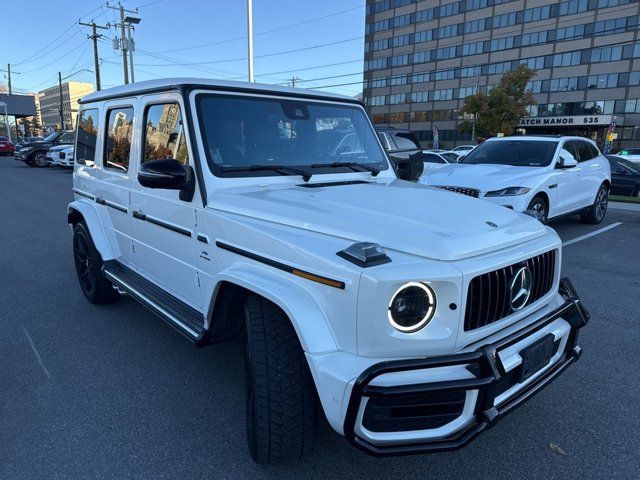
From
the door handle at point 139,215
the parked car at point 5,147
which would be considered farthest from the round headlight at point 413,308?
the parked car at point 5,147

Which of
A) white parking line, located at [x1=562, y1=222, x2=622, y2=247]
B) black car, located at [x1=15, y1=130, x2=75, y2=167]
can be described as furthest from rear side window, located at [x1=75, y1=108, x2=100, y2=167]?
black car, located at [x1=15, y1=130, x2=75, y2=167]

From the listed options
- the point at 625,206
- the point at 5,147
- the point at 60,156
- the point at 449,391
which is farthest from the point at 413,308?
the point at 5,147

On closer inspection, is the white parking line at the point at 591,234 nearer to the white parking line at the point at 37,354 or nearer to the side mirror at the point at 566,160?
the side mirror at the point at 566,160

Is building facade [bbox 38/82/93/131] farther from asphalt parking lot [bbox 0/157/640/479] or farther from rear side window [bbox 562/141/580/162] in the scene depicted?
asphalt parking lot [bbox 0/157/640/479]

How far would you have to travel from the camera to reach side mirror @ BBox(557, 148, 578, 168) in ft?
24.8

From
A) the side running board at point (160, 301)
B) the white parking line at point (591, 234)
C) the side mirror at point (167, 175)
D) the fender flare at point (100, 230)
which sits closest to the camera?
the side mirror at point (167, 175)

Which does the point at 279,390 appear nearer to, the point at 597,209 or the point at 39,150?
the point at 597,209

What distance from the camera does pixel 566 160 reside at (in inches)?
298

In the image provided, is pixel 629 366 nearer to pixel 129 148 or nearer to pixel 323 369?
pixel 323 369

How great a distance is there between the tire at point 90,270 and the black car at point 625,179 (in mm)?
14788

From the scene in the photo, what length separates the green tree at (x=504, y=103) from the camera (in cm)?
4566

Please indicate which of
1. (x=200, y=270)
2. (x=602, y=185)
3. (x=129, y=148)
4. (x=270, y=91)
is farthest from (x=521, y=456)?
(x=602, y=185)

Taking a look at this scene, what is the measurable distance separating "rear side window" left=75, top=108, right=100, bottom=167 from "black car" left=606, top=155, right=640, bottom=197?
14.8 m

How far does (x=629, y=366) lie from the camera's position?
344cm
